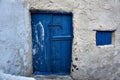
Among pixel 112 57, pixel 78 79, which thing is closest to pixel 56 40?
pixel 78 79

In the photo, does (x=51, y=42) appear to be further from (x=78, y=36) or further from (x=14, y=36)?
(x=14, y=36)

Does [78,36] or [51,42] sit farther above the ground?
[78,36]

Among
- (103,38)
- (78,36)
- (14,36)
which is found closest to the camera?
(14,36)

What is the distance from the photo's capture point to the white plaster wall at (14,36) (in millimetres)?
5309

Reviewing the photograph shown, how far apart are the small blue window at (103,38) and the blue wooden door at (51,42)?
0.68 meters

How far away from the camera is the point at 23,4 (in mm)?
5398

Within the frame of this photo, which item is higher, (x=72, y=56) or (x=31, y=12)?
(x=31, y=12)

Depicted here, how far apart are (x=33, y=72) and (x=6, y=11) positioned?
1582 mm

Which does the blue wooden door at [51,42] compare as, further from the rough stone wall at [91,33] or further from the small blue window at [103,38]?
the small blue window at [103,38]

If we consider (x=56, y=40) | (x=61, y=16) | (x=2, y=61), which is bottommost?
(x=2, y=61)

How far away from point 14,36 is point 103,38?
217 centimetres

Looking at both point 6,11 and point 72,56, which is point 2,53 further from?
point 72,56

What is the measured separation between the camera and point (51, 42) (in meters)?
5.80

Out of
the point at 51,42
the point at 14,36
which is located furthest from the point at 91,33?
the point at 14,36
